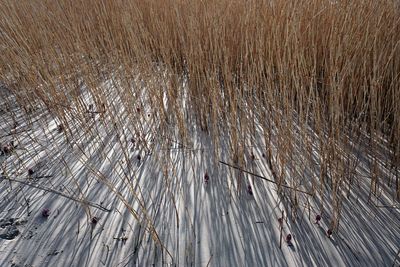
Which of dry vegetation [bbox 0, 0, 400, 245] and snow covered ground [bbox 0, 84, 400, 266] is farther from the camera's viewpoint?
dry vegetation [bbox 0, 0, 400, 245]

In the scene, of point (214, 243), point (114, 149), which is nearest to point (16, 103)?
point (114, 149)

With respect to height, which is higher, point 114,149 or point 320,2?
point 320,2

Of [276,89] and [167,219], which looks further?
[276,89]

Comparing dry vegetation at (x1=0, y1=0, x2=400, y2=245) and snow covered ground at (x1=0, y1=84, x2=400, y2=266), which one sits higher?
dry vegetation at (x1=0, y1=0, x2=400, y2=245)

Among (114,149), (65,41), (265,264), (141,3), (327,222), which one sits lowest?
(265,264)

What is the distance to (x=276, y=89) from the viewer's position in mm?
1205

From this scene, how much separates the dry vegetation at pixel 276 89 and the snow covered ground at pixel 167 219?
0.26 ft

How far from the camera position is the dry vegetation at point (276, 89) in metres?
1.10

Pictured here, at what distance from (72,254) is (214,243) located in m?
0.41

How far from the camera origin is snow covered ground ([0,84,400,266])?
2.92 feet

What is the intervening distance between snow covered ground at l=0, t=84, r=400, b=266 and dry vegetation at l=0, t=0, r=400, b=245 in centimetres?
8

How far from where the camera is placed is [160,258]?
885 mm

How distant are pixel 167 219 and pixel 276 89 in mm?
636

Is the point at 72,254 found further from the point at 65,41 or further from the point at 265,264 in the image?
the point at 65,41
